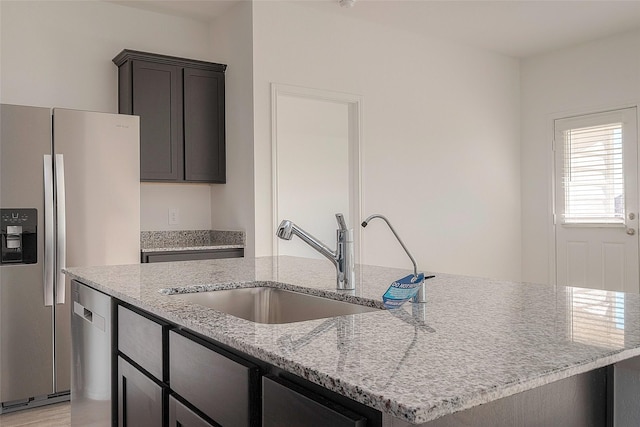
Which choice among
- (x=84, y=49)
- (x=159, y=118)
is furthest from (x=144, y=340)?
(x=84, y=49)

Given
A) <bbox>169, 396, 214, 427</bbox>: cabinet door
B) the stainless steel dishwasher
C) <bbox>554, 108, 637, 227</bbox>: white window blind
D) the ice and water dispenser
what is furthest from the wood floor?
<bbox>554, 108, 637, 227</bbox>: white window blind

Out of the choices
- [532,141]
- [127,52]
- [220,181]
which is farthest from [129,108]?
[532,141]

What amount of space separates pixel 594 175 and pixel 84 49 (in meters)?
4.46

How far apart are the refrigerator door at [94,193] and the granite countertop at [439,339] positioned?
170 cm

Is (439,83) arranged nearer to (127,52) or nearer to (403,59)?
(403,59)

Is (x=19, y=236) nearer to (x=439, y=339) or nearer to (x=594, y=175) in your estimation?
(x=439, y=339)

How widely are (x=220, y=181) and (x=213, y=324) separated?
3.14 m

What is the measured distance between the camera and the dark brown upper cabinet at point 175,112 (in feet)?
12.8

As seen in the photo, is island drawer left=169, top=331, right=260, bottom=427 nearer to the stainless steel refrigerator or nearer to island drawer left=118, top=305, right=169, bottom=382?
island drawer left=118, top=305, right=169, bottom=382

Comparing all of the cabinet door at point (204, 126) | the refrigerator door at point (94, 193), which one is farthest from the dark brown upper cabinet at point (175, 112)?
the refrigerator door at point (94, 193)

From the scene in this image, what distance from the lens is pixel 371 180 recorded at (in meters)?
4.63

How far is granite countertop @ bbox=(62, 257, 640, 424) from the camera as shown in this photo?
0.76 m

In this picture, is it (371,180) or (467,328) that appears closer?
(467,328)

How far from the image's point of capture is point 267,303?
195cm
